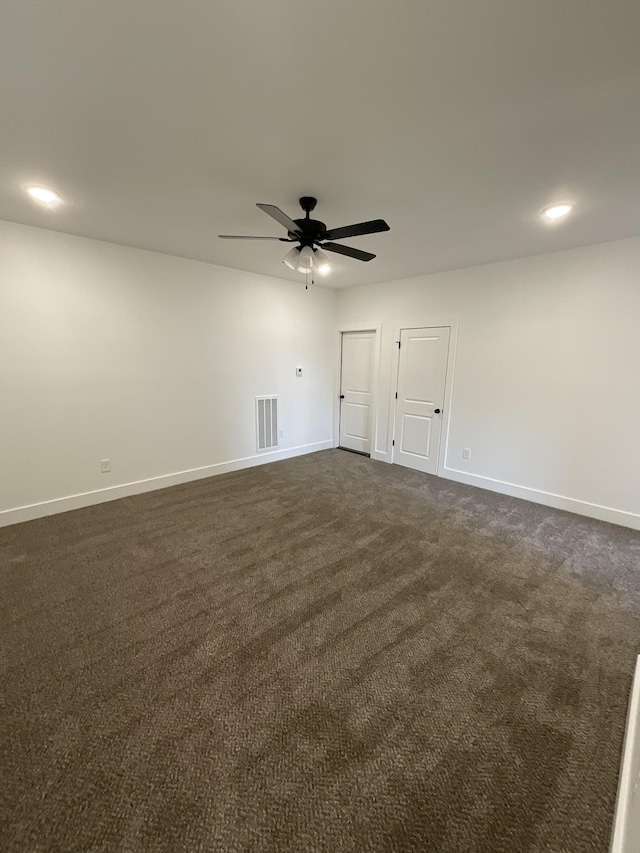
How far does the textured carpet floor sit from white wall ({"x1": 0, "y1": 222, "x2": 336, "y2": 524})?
79 centimetres

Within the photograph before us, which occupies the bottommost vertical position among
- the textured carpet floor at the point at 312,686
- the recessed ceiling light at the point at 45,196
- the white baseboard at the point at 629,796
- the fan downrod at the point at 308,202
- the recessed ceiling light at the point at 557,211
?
the textured carpet floor at the point at 312,686

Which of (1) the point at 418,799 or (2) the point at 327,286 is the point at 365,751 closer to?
(1) the point at 418,799

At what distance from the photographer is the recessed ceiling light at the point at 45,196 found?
2.33m

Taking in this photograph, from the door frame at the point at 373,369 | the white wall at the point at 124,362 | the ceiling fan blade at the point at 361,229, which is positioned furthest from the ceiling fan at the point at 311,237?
the door frame at the point at 373,369

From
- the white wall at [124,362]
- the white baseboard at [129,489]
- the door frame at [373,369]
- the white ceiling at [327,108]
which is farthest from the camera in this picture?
the door frame at [373,369]

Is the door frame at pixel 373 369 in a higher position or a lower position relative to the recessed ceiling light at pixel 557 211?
lower

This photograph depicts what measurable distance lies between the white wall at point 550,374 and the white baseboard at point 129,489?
8.17 feet

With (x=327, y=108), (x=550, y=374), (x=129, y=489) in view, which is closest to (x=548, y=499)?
A: (x=550, y=374)

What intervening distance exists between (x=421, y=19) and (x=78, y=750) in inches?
113

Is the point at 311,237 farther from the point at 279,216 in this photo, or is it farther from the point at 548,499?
the point at 548,499

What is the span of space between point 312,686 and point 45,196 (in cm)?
349

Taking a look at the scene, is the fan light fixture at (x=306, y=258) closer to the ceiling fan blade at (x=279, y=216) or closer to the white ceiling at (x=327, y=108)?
the ceiling fan blade at (x=279, y=216)

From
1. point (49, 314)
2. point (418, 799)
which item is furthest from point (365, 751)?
point (49, 314)

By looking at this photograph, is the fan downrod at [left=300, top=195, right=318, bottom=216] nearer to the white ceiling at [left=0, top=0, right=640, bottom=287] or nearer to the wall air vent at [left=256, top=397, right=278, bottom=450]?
Answer: the white ceiling at [left=0, top=0, right=640, bottom=287]
